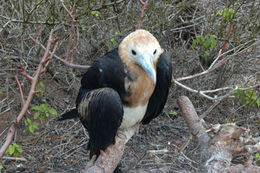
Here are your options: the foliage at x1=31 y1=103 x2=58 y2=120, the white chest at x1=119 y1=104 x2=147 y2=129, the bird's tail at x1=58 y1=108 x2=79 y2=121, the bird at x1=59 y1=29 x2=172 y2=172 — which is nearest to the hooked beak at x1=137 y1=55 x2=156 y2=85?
the bird at x1=59 y1=29 x2=172 y2=172

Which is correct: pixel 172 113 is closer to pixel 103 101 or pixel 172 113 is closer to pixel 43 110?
pixel 43 110

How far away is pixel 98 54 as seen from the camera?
2980mm

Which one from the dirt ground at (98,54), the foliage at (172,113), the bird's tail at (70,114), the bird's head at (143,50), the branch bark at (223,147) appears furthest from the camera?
the foliage at (172,113)

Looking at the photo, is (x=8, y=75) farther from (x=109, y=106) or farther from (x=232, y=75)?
(x=232, y=75)

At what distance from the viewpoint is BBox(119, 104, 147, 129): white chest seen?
178 centimetres

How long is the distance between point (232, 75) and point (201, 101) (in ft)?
1.21

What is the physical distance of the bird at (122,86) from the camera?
154cm

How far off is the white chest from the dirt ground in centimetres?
58

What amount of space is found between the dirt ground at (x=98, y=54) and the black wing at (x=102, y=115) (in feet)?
2.41

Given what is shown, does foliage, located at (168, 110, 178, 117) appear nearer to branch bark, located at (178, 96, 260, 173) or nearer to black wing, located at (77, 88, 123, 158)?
black wing, located at (77, 88, 123, 158)

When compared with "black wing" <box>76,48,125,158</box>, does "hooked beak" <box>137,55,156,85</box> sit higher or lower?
higher

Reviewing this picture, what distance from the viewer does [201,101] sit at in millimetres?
2949

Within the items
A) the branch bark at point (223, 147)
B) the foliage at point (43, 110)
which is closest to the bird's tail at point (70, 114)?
the foliage at point (43, 110)

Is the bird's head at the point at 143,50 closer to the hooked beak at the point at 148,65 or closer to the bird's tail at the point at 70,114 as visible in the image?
the hooked beak at the point at 148,65
